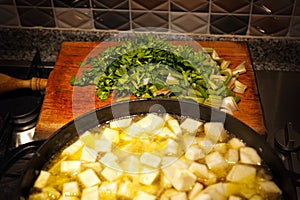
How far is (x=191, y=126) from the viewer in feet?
4.50

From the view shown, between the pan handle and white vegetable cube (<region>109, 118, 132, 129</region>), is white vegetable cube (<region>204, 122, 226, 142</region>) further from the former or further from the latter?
the pan handle

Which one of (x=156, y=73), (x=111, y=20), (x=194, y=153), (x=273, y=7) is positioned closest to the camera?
(x=194, y=153)

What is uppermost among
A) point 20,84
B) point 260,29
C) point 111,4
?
point 111,4

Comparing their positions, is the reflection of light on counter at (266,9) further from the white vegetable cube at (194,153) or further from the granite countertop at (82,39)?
the white vegetable cube at (194,153)

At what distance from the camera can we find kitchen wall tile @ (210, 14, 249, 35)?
5.88ft

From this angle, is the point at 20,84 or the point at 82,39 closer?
the point at 20,84

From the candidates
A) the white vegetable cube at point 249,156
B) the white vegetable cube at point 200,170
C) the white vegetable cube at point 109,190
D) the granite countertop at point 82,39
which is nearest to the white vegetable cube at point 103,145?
the white vegetable cube at point 109,190

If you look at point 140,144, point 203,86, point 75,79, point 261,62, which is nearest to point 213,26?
point 261,62

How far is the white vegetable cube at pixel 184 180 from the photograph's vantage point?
1.23 metres

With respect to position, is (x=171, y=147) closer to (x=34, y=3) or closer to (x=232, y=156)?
(x=232, y=156)

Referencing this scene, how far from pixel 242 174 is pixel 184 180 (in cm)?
15

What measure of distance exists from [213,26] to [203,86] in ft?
1.12

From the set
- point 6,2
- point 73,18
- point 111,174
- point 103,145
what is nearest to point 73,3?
point 73,18

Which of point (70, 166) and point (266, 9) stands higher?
point (266, 9)
